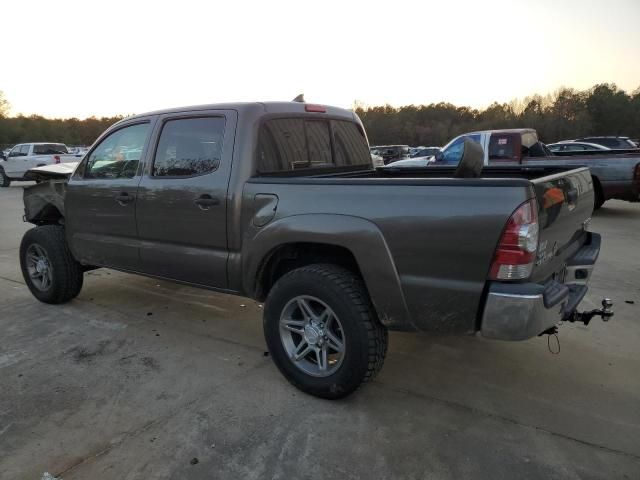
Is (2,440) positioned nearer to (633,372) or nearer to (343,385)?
(343,385)

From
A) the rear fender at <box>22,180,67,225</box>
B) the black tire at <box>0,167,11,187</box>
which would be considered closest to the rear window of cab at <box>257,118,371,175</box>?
the rear fender at <box>22,180,67,225</box>

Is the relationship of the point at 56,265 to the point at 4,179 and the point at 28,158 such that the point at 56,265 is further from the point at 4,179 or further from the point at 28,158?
the point at 4,179

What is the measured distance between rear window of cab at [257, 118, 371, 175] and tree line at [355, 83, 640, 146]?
47.4 meters

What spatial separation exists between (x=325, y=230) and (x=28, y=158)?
20.4 meters

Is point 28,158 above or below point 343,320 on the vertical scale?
above

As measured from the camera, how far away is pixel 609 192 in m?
9.59

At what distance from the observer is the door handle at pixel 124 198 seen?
3822 mm

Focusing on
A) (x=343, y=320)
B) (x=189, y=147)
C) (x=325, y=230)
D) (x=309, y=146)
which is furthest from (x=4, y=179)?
(x=343, y=320)

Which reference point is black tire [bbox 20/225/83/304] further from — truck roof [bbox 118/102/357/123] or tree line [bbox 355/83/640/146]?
tree line [bbox 355/83/640/146]

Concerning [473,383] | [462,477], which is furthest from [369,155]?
[462,477]

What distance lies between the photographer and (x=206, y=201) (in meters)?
3.30

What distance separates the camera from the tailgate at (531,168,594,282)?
2.42 metres

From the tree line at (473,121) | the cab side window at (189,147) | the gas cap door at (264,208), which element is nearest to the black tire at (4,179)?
the cab side window at (189,147)

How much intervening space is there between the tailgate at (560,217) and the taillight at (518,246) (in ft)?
0.30
